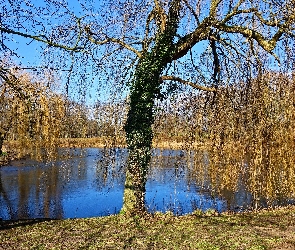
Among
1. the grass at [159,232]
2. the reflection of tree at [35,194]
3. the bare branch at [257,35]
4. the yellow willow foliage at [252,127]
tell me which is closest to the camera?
the grass at [159,232]

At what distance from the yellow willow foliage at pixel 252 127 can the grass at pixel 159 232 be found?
0.79 m

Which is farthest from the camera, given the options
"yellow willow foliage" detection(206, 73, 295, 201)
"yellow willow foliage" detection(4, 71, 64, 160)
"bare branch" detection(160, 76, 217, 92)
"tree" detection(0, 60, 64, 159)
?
"bare branch" detection(160, 76, 217, 92)

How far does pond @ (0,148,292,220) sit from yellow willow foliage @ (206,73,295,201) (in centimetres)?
56

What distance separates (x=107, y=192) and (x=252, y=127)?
4.24m

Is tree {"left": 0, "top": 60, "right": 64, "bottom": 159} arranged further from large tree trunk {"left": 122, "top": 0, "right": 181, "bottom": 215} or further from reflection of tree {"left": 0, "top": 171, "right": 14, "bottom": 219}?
reflection of tree {"left": 0, "top": 171, "right": 14, "bottom": 219}

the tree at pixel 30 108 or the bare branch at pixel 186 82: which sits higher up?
the bare branch at pixel 186 82

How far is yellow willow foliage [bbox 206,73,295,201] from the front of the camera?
5891 mm

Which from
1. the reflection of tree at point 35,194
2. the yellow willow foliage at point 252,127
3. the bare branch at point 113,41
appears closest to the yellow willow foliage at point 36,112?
the bare branch at point 113,41

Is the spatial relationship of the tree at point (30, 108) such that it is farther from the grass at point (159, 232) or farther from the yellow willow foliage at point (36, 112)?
the grass at point (159, 232)

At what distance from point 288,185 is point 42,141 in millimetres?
4740

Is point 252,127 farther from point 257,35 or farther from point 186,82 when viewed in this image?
point 257,35

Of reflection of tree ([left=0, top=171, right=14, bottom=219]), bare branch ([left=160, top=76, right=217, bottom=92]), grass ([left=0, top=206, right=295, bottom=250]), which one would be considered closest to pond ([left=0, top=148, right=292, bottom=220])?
reflection of tree ([left=0, top=171, right=14, bottom=219])

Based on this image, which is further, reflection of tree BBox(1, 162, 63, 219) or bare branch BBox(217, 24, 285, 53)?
reflection of tree BBox(1, 162, 63, 219)

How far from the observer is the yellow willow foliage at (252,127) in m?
5.89
